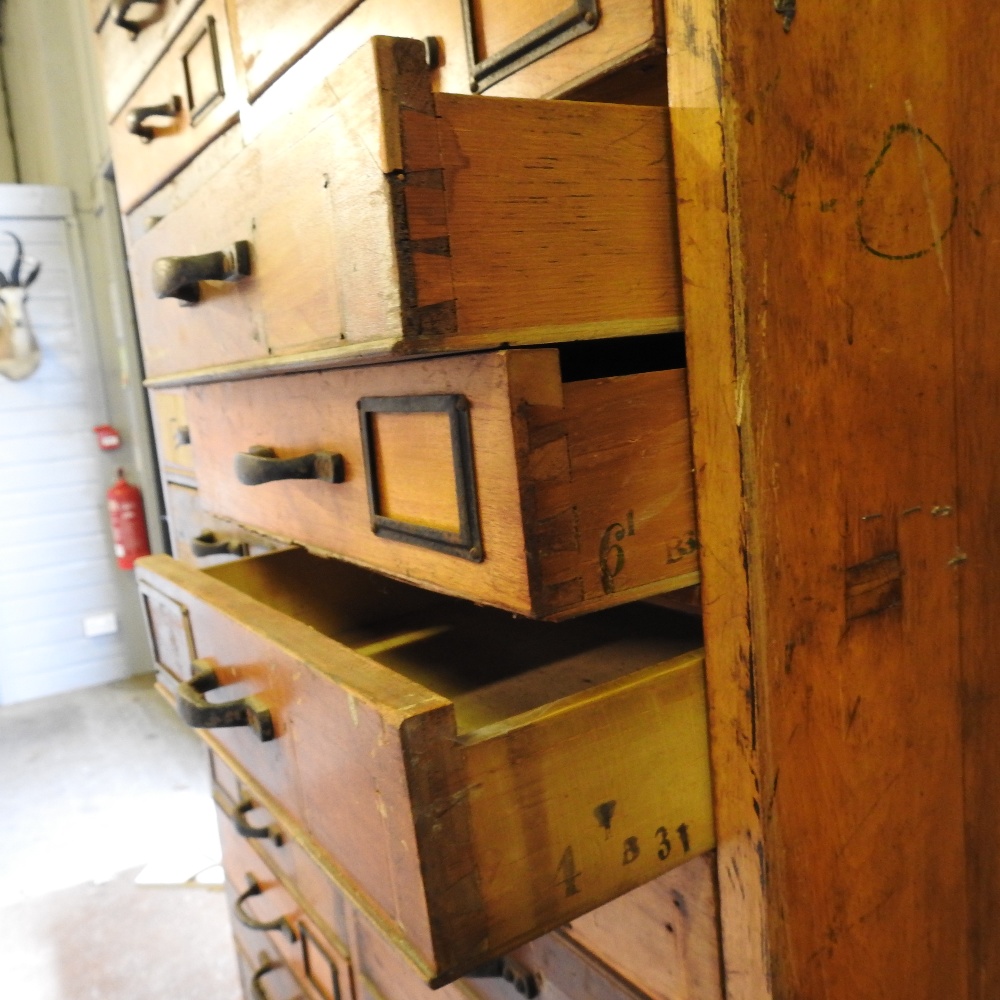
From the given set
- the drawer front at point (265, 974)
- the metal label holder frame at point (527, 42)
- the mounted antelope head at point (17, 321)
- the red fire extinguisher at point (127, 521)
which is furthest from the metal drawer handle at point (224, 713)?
the mounted antelope head at point (17, 321)

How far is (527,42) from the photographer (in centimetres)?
62

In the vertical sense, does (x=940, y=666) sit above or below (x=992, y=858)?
above

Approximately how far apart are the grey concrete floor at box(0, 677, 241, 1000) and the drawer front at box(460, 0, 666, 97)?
6.22 ft

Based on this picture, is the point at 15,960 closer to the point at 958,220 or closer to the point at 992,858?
the point at 992,858

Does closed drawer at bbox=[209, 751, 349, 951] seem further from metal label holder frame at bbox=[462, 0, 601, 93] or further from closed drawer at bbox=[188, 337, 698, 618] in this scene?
metal label holder frame at bbox=[462, 0, 601, 93]

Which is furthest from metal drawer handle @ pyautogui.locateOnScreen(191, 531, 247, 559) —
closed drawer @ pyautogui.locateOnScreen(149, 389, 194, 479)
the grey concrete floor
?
the grey concrete floor

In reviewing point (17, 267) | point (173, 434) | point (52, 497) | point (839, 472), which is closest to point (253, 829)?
point (173, 434)

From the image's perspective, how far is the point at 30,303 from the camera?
11.4ft

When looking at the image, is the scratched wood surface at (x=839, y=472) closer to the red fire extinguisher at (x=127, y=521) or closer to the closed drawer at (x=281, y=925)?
the closed drawer at (x=281, y=925)

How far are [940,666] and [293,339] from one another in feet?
1.72

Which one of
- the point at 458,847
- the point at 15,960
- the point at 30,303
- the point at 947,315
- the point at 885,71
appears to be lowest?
the point at 15,960

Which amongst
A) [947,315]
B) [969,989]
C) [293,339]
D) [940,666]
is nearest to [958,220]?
[947,315]

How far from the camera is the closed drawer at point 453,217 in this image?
46 centimetres

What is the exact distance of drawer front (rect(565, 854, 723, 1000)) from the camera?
0.62m
